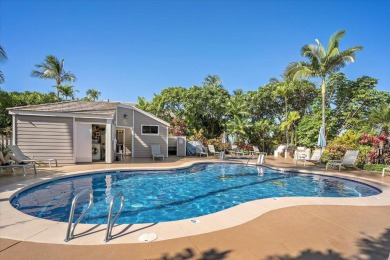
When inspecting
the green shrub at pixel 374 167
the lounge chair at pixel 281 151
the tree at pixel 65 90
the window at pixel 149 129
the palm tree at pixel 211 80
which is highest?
the palm tree at pixel 211 80

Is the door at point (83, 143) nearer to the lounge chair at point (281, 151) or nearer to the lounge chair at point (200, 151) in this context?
the lounge chair at point (200, 151)

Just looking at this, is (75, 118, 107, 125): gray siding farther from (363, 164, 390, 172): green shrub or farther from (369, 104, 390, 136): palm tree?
(369, 104, 390, 136): palm tree

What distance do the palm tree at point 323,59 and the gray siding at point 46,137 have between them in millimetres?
16082

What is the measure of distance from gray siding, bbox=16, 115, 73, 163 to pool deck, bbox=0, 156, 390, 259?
7.31m

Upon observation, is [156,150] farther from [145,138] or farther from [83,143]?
[83,143]

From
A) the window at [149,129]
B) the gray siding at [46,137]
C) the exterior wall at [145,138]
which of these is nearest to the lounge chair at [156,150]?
the exterior wall at [145,138]

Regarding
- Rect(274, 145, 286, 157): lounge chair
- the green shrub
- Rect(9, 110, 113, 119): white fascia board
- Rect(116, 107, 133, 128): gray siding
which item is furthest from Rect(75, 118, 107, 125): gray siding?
the green shrub

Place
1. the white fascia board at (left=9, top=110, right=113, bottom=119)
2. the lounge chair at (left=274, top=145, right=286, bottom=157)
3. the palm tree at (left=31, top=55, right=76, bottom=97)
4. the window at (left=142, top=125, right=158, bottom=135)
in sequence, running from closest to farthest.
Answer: the white fascia board at (left=9, top=110, right=113, bottom=119) < the window at (left=142, top=125, right=158, bottom=135) < the lounge chair at (left=274, top=145, right=286, bottom=157) < the palm tree at (left=31, top=55, right=76, bottom=97)

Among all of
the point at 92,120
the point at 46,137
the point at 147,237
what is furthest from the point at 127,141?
the point at 147,237

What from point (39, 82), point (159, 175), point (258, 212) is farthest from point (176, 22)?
point (39, 82)

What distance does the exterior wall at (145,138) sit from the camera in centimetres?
1695

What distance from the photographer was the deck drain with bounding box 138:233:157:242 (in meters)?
3.33

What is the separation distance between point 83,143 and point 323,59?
16985 mm

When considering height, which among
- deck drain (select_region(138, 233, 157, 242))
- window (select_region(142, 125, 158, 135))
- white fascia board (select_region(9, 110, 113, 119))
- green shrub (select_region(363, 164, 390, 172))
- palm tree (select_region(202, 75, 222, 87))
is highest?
palm tree (select_region(202, 75, 222, 87))
